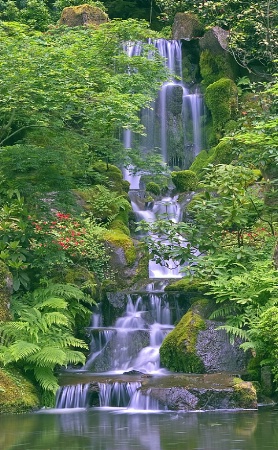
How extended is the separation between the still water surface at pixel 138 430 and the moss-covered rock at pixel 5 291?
202cm

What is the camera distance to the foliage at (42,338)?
11438 mm

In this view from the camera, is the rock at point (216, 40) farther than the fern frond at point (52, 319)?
Yes

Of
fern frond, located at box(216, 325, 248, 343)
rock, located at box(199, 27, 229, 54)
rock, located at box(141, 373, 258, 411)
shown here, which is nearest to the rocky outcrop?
fern frond, located at box(216, 325, 248, 343)

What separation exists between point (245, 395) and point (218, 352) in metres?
1.64

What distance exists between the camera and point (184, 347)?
12539mm

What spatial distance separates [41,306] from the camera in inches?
495

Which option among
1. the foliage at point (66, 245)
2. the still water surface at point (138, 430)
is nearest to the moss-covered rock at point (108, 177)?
the foliage at point (66, 245)

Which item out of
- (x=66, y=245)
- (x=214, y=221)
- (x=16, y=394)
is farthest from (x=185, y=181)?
(x=16, y=394)

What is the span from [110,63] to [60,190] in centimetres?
584

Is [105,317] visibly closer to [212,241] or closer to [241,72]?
[212,241]

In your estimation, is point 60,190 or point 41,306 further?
point 60,190

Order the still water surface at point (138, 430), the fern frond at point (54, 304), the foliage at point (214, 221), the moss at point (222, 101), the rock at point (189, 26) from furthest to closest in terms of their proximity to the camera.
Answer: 1. the rock at point (189, 26)
2. the moss at point (222, 101)
3. the foliage at point (214, 221)
4. the fern frond at point (54, 304)
5. the still water surface at point (138, 430)

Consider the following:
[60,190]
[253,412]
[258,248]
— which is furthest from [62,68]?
[253,412]

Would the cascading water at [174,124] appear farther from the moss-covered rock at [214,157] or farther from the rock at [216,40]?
the rock at [216,40]
